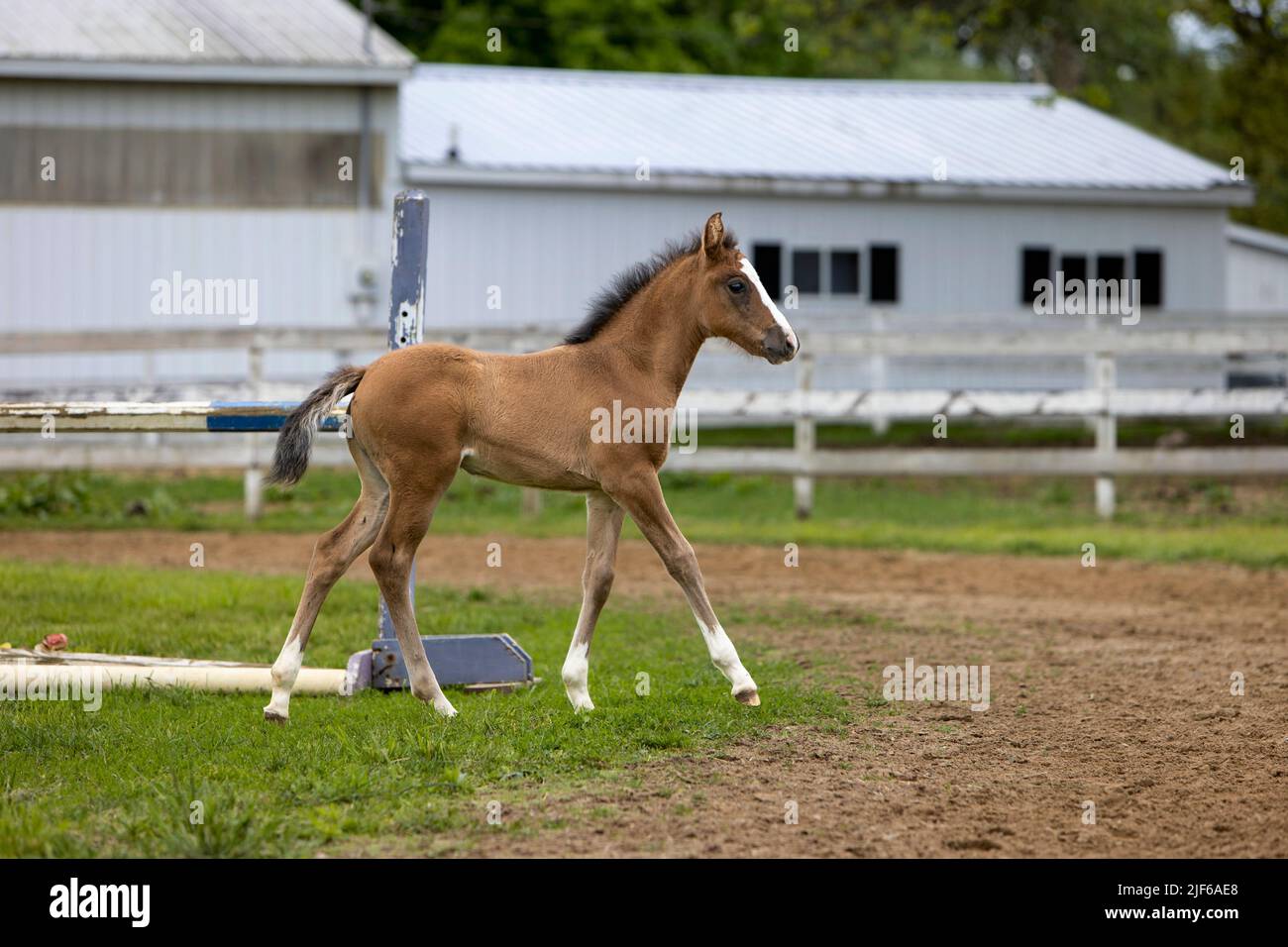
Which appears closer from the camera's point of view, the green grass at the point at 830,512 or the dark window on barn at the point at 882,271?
the green grass at the point at 830,512

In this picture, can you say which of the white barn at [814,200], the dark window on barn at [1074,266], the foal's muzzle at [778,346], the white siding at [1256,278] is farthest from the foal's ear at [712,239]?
the white siding at [1256,278]

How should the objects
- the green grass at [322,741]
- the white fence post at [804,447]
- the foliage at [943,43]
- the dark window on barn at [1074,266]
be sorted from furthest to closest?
the dark window on barn at [1074,266]
the foliage at [943,43]
the white fence post at [804,447]
the green grass at [322,741]

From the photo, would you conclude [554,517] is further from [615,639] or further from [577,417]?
[577,417]

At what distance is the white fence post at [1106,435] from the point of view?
13211mm

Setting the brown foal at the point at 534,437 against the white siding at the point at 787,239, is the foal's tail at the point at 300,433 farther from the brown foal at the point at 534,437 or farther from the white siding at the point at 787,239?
the white siding at the point at 787,239

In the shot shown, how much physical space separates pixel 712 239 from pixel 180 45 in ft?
52.3

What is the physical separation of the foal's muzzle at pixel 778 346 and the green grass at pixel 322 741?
4.94 ft

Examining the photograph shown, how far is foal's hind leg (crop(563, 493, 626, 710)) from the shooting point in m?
5.91

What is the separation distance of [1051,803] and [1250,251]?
28.1 metres

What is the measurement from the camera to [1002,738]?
224 inches

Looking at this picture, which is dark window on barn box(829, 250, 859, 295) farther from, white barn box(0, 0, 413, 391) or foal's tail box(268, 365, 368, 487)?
foal's tail box(268, 365, 368, 487)

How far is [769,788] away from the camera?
15.9 ft

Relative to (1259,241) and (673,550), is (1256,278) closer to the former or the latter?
(1259,241)

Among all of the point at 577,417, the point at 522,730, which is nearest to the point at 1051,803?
the point at 522,730
